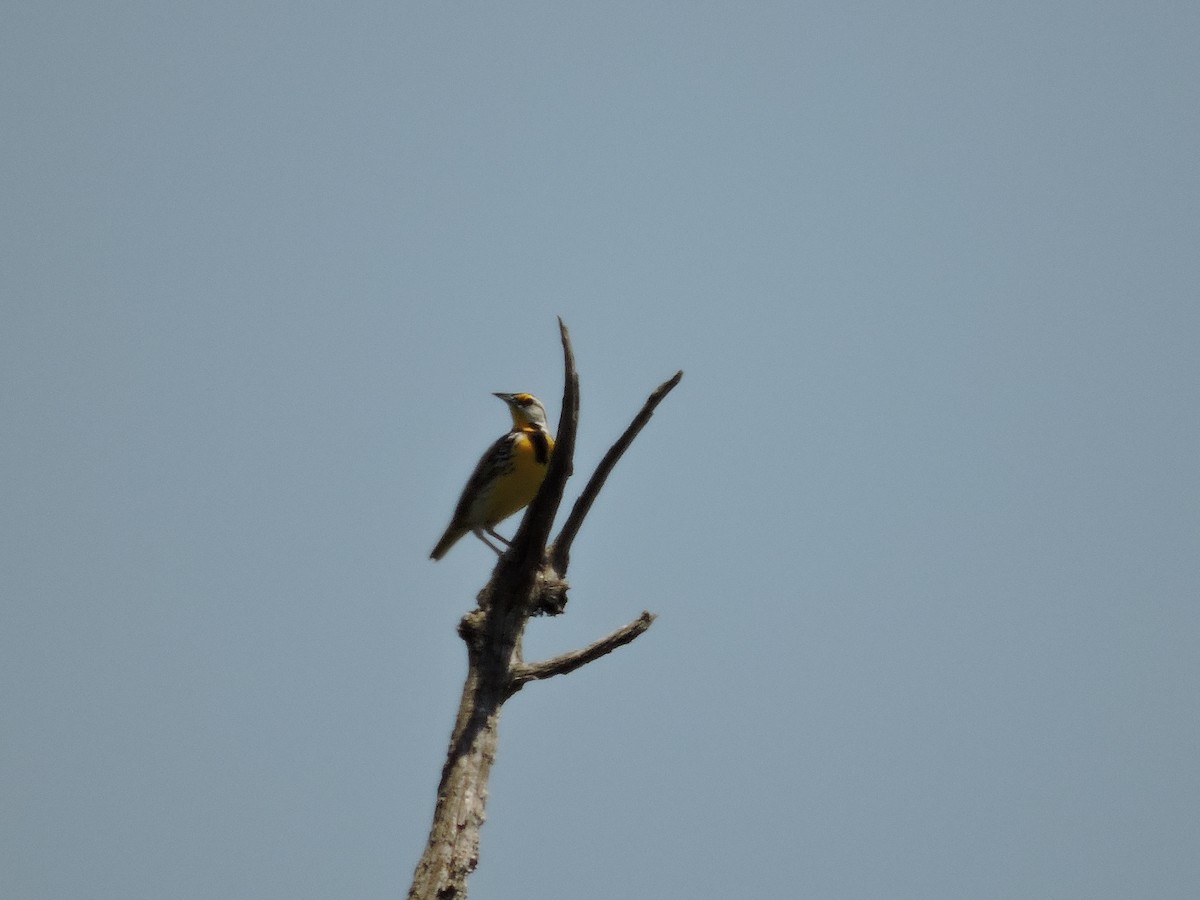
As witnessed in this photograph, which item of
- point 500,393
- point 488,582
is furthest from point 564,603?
point 500,393

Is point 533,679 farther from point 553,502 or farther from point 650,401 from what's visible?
point 650,401

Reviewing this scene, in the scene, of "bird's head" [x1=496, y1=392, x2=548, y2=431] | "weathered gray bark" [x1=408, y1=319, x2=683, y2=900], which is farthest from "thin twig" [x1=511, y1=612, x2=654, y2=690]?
"bird's head" [x1=496, y1=392, x2=548, y2=431]

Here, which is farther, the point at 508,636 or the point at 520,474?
the point at 520,474

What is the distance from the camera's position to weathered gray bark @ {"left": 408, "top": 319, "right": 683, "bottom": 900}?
7324 mm

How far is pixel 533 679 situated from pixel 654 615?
1149 mm

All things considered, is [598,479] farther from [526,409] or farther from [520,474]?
[526,409]

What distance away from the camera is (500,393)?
1245cm

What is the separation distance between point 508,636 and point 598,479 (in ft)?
4.23

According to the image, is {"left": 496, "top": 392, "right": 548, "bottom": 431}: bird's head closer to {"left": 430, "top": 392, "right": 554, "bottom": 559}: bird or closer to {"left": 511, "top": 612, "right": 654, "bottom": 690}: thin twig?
{"left": 430, "top": 392, "right": 554, "bottom": 559}: bird

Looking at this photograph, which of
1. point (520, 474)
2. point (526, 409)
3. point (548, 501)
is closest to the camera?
point (548, 501)

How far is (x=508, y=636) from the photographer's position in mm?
8211

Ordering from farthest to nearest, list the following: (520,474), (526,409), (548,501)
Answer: (526,409)
(520,474)
(548,501)

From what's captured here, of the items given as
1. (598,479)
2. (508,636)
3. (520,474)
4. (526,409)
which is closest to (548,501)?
(598,479)

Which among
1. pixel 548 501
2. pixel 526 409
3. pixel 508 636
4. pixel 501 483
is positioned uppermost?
pixel 526 409
